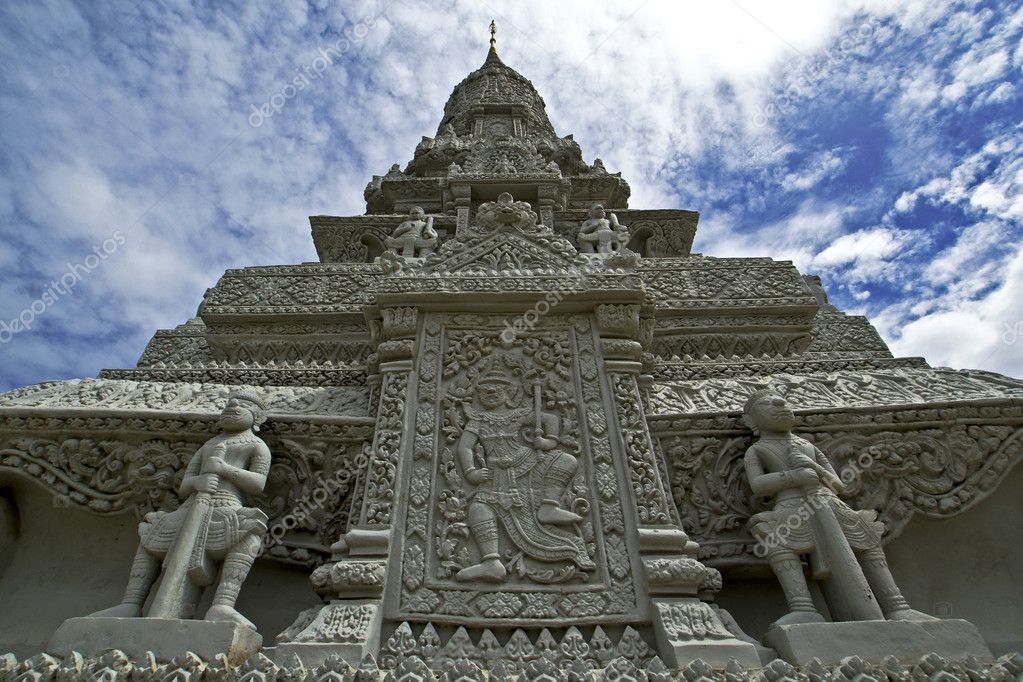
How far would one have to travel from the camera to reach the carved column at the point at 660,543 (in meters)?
3.84

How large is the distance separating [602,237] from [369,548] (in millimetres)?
4826

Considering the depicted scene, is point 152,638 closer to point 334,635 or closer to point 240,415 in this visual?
point 334,635

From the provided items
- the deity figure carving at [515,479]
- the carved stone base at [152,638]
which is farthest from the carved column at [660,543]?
the carved stone base at [152,638]

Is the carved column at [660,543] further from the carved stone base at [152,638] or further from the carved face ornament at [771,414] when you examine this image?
the carved stone base at [152,638]

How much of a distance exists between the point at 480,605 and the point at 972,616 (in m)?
4.02

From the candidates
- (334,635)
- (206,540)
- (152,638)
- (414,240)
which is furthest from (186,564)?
(414,240)

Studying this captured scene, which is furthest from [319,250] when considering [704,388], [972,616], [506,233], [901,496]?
[972,616]

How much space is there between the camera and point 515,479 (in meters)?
4.92

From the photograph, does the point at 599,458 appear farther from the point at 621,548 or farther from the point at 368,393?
the point at 368,393

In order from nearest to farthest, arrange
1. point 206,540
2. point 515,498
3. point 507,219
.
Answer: point 206,540 → point 515,498 → point 507,219

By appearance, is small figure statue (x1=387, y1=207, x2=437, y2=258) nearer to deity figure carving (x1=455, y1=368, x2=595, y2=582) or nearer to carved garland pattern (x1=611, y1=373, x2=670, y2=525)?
deity figure carving (x1=455, y1=368, x2=595, y2=582)

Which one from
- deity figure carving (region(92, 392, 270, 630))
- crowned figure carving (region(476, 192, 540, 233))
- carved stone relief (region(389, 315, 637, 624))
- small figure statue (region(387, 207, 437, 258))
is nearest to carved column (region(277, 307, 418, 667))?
carved stone relief (region(389, 315, 637, 624))

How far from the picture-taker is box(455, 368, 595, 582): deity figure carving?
452 cm

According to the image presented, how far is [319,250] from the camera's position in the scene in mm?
12422
